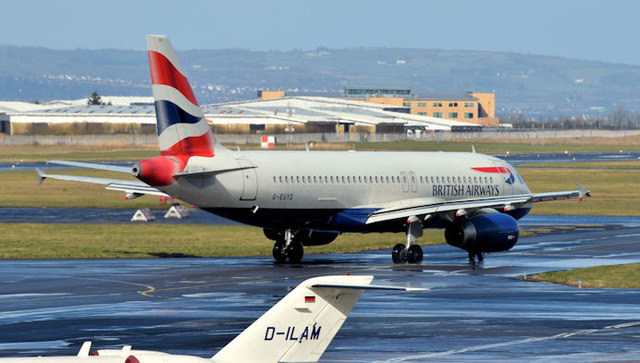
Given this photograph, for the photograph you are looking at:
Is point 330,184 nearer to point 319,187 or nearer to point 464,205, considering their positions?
point 319,187

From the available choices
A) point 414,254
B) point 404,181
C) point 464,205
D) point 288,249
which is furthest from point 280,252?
point 464,205

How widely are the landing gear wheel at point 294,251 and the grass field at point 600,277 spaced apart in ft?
32.4

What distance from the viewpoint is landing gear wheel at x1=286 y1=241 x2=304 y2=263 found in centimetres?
4762

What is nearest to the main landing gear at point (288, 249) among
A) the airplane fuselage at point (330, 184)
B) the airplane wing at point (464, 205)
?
the airplane fuselage at point (330, 184)

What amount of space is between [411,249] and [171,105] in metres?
11.2

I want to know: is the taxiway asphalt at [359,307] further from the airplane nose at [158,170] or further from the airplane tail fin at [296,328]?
the airplane tail fin at [296,328]

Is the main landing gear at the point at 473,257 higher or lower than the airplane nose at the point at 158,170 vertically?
lower

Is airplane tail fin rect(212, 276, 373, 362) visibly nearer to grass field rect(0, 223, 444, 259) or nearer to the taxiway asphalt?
the taxiway asphalt

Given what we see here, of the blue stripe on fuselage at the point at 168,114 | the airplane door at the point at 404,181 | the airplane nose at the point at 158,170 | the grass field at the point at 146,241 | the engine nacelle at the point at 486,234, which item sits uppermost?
the blue stripe on fuselage at the point at 168,114

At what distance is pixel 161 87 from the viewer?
139 feet

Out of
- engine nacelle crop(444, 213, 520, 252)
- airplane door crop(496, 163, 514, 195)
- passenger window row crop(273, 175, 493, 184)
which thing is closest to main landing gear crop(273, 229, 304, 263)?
passenger window row crop(273, 175, 493, 184)

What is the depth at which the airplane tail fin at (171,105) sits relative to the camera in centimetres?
4250

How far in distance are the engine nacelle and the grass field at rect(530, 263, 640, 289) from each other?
428 cm

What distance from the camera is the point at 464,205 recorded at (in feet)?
153
